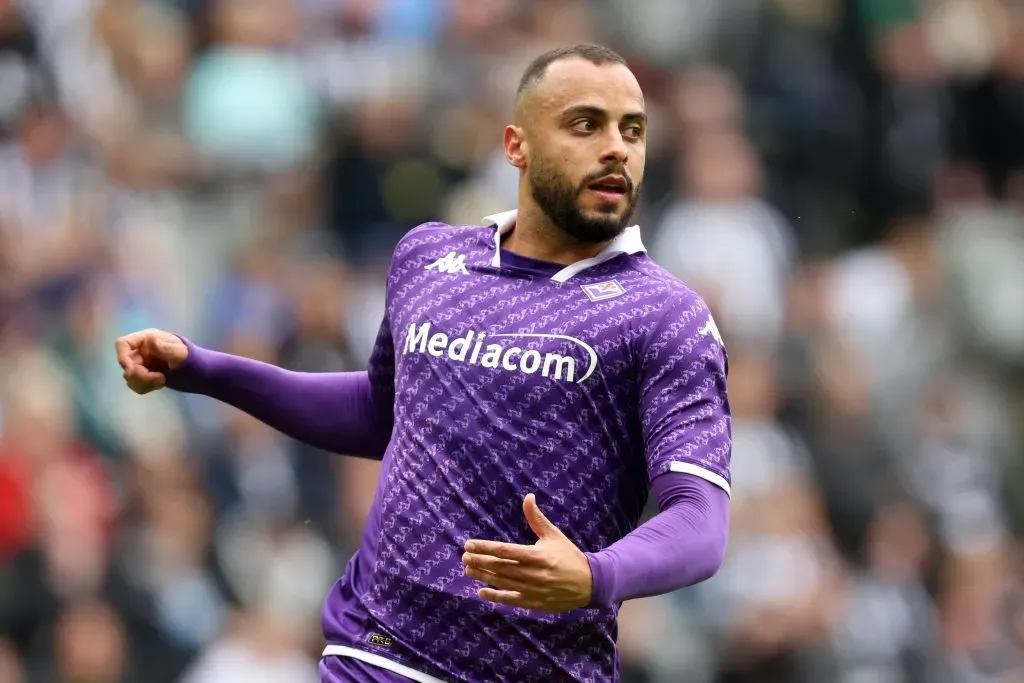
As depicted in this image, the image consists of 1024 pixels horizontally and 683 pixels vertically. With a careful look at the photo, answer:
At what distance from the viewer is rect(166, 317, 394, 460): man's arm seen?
5.87 m

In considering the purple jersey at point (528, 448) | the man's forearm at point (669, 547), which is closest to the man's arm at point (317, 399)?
the purple jersey at point (528, 448)

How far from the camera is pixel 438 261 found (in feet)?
18.3

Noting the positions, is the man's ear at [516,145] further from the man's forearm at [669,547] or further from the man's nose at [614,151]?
the man's forearm at [669,547]

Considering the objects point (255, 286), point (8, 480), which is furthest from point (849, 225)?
point (8, 480)

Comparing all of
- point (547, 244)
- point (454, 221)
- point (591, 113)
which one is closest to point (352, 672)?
point (547, 244)

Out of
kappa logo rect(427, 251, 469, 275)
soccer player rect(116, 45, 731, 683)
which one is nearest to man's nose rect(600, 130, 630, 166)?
soccer player rect(116, 45, 731, 683)

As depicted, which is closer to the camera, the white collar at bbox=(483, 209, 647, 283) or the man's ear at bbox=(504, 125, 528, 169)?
the white collar at bbox=(483, 209, 647, 283)

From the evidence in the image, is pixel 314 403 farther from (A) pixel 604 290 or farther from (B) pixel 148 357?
(A) pixel 604 290

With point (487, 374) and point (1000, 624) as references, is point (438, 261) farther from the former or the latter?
point (1000, 624)

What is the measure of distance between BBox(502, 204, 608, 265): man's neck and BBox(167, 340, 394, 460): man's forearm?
0.81 meters

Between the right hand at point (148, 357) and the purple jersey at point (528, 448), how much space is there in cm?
89

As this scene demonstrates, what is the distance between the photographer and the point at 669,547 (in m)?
4.56

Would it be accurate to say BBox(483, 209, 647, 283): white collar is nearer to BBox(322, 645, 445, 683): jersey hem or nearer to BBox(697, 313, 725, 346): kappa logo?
BBox(697, 313, 725, 346): kappa logo

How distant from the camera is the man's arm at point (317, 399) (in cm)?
587
